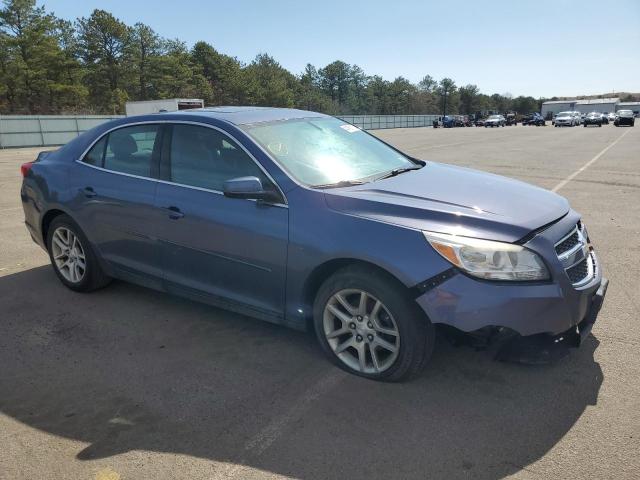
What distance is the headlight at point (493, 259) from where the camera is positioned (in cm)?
270

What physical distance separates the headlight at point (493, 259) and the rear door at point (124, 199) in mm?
2271

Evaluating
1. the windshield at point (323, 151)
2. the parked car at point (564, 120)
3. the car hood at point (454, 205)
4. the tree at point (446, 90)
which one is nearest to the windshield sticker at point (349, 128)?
the windshield at point (323, 151)

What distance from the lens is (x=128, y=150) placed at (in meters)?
4.28

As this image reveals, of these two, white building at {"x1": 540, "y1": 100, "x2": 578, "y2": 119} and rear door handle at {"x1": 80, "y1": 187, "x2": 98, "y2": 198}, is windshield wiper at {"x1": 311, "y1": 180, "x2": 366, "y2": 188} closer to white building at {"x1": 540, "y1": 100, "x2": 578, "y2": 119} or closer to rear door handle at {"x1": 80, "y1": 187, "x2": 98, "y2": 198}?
rear door handle at {"x1": 80, "y1": 187, "x2": 98, "y2": 198}

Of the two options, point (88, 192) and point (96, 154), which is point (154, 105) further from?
point (88, 192)

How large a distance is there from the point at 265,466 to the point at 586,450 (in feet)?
5.09

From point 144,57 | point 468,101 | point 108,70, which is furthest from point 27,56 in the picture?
point 468,101

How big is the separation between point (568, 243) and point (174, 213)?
104 inches

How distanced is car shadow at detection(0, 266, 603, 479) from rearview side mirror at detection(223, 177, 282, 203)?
1080 mm

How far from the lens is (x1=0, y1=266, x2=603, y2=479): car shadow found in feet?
8.23

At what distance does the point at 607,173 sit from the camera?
12547 mm

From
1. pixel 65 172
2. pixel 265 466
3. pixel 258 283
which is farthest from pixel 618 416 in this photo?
pixel 65 172

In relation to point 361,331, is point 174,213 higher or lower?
Answer: higher

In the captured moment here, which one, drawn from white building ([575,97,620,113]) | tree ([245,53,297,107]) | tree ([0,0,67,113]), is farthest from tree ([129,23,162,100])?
white building ([575,97,620,113])
